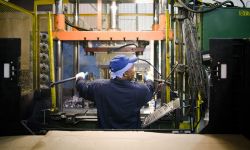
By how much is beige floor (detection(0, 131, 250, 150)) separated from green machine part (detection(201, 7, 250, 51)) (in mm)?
2085

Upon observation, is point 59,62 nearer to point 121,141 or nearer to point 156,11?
point 156,11

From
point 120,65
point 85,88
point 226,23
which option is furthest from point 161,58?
point 85,88

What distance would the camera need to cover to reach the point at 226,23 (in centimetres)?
369

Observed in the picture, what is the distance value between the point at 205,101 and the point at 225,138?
1.25 m

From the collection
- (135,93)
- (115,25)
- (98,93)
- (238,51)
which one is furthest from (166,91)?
(238,51)

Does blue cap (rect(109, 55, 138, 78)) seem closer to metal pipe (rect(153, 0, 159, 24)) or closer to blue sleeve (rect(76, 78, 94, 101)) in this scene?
blue sleeve (rect(76, 78, 94, 101))

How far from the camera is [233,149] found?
157cm

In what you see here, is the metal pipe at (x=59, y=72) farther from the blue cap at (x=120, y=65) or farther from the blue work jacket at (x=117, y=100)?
the blue cap at (x=120, y=65)

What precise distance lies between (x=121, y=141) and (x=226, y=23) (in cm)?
263

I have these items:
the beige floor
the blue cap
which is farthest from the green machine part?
the beige floor

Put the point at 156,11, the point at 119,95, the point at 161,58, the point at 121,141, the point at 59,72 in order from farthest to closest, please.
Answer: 1. the point at 156,11
2. the point at 59,72
3. the point at 161,58
4. the point at 119,95
5. the point at 121,141

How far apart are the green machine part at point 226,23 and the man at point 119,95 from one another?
1.03 metres

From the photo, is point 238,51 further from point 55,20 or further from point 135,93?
point 55,20

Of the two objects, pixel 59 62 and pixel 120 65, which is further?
pixel 59 62
